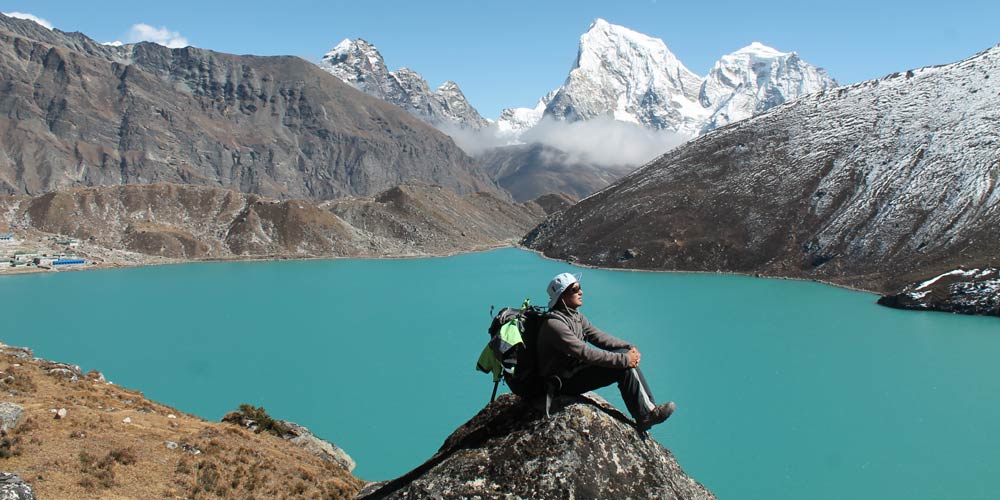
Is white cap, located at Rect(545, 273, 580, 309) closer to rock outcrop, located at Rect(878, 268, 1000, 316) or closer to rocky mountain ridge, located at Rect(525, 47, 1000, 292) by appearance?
rock outcrop, located at Rect(878, 268, 1000, 316)

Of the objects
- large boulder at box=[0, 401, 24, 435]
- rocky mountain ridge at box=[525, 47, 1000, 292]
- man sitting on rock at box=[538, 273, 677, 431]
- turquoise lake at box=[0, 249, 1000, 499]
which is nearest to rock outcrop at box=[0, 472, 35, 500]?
man sitting on rock at box=[538, 273, 677, 431]

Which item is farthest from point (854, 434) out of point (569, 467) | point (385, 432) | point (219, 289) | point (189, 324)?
point (219, 289)

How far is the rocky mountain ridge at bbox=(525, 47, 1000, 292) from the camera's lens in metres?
102

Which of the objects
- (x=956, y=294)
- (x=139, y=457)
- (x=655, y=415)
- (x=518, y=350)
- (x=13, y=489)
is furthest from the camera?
(x=956, y=294)

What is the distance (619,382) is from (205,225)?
17317 centimetres

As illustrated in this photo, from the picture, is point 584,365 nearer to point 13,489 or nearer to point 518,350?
point 518,350

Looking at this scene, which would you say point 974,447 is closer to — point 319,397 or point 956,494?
point 956,494

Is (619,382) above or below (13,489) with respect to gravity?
below

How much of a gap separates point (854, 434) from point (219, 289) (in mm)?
90916

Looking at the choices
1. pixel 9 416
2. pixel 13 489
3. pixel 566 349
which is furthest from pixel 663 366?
pixel 13 489

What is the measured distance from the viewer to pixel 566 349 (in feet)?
25.7

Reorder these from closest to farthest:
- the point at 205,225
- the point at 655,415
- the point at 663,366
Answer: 1. the point at 655,415
2. the point at 663,366
3. the point at 205,225

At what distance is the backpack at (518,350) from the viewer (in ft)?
26.9

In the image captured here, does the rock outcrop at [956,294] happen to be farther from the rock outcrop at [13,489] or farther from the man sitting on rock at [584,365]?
the rock outcrop at [13,489]
